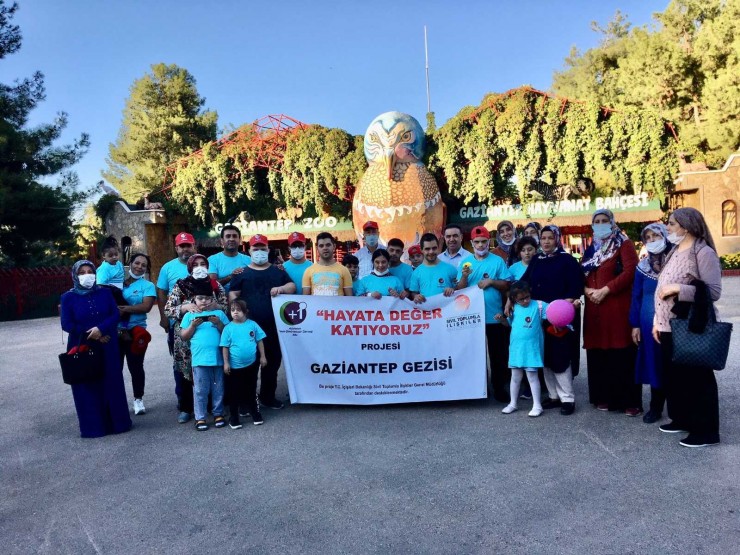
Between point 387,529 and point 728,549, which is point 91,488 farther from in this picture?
point 728,549

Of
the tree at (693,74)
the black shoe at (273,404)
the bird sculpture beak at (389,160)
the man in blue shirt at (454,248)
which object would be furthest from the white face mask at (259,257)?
the tree at (693,74)

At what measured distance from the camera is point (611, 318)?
14.4 ft

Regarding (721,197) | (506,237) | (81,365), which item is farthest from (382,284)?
(721,197)

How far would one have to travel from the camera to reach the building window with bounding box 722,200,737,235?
21.3m

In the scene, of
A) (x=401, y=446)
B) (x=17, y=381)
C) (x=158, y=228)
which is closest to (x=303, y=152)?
(x=158, y=228)

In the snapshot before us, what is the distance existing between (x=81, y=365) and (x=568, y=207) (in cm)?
1746

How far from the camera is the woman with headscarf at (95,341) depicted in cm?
439

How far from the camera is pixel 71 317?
439cm

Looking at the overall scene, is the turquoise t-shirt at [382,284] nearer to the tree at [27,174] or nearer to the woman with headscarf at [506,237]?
the woman with headscarf at [506,237]

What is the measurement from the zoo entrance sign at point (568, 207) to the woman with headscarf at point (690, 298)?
1468 cm

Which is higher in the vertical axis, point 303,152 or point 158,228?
point 303,152

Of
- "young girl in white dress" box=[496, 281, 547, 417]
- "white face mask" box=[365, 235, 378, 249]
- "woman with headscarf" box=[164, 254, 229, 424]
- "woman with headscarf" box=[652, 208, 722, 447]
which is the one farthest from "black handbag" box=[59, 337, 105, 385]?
"woman with headscarf" box=[652, 208, 722, 447]

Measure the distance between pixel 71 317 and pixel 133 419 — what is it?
1190mm

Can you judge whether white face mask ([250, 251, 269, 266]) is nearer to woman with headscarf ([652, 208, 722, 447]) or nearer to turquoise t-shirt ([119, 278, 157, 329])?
turquoise t-shirt ([119, 278, 157, 329])
